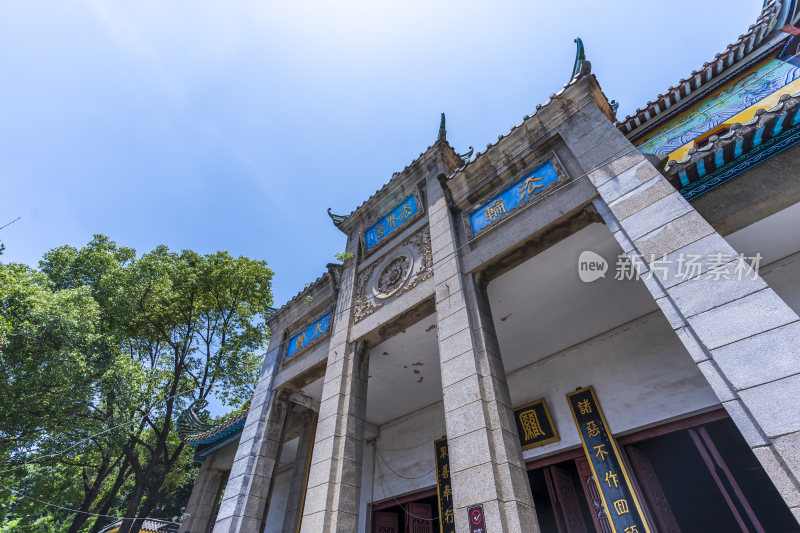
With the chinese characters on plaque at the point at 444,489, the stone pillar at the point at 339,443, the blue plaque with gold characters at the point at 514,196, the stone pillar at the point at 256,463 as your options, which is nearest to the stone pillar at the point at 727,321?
the blue plaque with gold characters at the point at 514,196

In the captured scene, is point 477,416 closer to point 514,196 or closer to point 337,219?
point 514,196

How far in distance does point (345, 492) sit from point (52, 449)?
33.8 feet

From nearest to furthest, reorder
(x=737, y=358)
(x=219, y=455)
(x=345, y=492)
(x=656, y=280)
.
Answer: (x=737, y=358), (x=656, y=280), (x=345, y=492), (x=219, y=455)

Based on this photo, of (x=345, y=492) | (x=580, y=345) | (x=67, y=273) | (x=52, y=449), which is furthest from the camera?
(x=67, y=273)

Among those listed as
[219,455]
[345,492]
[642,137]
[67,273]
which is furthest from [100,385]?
[642,137]

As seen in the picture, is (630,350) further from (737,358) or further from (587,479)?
(737,358)

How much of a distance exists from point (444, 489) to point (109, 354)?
10588mm

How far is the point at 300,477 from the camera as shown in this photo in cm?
1005

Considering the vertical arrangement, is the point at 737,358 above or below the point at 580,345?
below

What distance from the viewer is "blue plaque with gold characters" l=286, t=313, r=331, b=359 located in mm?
9953

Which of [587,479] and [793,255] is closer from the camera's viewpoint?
[793,255]

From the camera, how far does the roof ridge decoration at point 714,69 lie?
698cm

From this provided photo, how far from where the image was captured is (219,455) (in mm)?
13367

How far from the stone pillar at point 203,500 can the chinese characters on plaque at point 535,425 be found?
10539 mm
